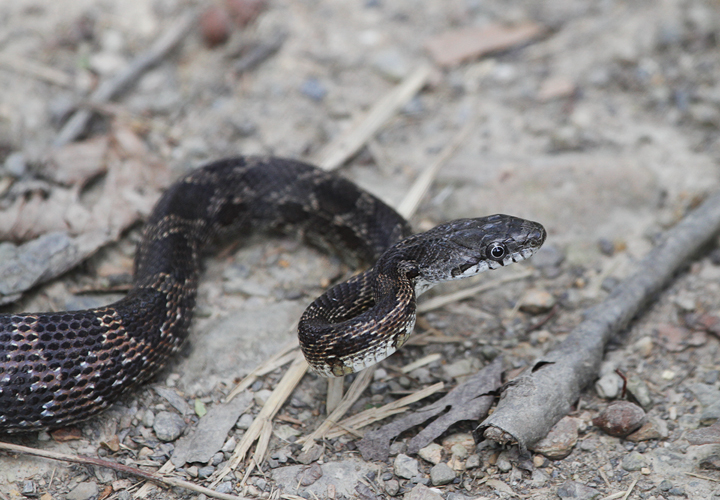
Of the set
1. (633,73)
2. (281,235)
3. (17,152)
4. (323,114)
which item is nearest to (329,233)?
(281,235)

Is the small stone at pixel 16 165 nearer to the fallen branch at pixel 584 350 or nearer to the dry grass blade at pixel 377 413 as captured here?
the dry grass blade at pixel 377 413

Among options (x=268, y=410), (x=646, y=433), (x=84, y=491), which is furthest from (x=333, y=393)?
(x=646, y=433)

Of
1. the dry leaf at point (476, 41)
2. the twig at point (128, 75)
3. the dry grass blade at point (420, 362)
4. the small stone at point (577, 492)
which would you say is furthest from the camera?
the dry leaf at point (476, 41)

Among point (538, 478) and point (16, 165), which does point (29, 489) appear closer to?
point (538, 478)

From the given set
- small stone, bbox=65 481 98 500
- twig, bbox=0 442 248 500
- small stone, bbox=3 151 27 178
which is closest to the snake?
twig, bbox=0 442 248 500

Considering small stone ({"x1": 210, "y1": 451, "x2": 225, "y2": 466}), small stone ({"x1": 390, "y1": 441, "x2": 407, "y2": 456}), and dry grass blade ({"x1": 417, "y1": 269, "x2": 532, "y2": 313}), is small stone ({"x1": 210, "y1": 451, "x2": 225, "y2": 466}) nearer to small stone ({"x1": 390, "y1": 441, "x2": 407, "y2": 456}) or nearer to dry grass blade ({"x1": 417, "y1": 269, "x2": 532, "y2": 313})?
small stone ({"x1": 390, "y1": 441, "x2": 407, "y2": 456})

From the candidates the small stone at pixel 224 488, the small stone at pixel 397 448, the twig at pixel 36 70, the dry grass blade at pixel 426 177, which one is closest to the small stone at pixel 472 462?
the small stone at pixel 397 448
